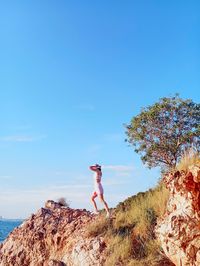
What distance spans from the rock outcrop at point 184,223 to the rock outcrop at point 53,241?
11.1 feet

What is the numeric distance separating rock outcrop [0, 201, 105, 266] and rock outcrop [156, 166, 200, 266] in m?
3.37

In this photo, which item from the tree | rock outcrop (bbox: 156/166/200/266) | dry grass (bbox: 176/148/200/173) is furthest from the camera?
the tree

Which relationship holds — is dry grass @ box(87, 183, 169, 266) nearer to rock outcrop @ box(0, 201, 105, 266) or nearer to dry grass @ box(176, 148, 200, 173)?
rock outcrop @ box(0, 201, 105, 266)

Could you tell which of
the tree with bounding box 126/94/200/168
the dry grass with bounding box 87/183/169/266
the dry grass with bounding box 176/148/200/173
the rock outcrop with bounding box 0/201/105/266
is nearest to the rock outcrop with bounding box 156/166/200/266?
the dry grass with bounding box 176/148/200/173

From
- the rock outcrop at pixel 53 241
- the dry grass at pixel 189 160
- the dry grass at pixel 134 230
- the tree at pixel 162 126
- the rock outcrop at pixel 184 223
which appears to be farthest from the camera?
the tree at pixel 162 126

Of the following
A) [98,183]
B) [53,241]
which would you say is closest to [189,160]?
[98,183]

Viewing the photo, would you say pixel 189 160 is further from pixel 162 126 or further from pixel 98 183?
pixel 162 126

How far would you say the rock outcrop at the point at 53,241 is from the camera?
40.0 feet

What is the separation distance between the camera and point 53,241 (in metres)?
14.1

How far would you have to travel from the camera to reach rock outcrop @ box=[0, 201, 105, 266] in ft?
40.0

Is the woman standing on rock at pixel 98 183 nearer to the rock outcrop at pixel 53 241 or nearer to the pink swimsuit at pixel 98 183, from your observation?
the pink swimsuit at pixel 98 183

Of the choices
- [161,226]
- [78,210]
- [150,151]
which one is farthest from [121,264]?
[150,151]

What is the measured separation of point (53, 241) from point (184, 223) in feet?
21.8

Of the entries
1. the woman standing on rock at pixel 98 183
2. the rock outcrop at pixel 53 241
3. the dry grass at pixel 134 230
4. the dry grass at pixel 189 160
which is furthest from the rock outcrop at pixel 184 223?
the woman standing on rock at pixel 98 183
